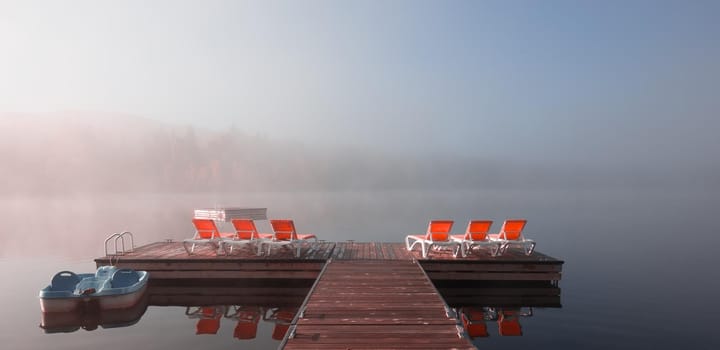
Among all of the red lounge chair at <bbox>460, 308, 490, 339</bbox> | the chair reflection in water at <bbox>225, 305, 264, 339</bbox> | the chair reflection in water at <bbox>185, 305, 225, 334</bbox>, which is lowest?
the red lounge chair at <bbox>460, 308, 490, 339</bbox>

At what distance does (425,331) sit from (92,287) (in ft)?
28.5

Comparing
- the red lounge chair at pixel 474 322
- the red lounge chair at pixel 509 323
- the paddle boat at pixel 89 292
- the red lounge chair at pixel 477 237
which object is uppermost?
the red lounge chair at pixel 477 237

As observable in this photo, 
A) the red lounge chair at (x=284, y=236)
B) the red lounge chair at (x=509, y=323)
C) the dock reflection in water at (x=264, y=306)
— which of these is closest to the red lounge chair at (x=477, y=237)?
the dock reflection in water at (x=264, y=306)

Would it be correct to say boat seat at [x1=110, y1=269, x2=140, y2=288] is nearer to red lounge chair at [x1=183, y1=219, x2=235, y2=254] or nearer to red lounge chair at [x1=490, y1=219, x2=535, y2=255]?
red lounge chair at [x1=183, y1=219, x2=235, y2=254]

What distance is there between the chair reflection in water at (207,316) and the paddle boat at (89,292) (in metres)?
1.51

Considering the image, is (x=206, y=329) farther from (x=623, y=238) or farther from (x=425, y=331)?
(x=623, y=238)

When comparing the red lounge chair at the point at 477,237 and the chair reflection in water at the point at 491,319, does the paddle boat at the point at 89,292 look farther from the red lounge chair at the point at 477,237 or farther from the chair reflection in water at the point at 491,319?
the red lounge chair at the point at 477,237

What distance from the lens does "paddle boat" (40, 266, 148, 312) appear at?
9336 mm

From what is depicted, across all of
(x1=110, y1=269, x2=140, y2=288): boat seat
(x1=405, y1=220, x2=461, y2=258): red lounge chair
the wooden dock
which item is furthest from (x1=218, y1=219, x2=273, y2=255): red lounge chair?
(x1=405, y1=220, x2=461, y2=258): red lounge chair

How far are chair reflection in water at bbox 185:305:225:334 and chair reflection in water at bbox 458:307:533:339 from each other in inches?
249

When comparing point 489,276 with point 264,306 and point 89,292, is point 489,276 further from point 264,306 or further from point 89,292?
point 89,292

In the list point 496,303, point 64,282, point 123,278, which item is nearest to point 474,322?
point 496,303

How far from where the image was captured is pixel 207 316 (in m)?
10.4

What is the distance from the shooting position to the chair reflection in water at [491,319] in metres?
9.41
